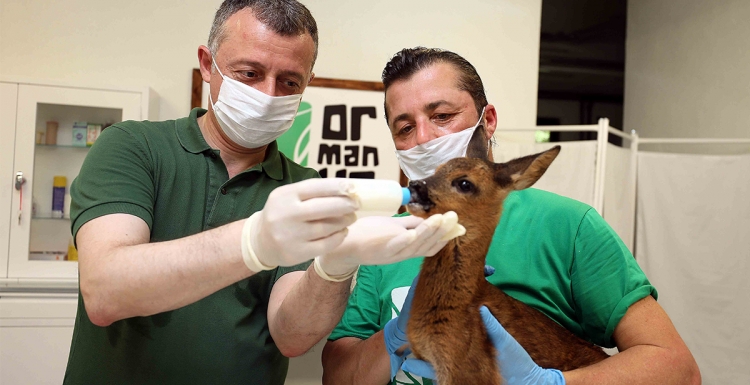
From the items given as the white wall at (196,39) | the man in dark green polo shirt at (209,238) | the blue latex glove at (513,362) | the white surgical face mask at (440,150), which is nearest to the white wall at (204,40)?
the white wall at (196,39)

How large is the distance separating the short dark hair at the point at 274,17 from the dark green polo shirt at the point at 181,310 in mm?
399

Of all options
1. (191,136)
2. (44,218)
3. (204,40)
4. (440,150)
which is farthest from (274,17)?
(44,218)

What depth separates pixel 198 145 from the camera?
6.47 feet

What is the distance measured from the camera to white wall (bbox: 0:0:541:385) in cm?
380

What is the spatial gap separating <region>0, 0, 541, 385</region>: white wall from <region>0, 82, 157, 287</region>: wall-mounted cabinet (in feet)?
0.43

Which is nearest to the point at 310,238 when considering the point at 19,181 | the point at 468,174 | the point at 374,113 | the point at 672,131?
the point at 468,174

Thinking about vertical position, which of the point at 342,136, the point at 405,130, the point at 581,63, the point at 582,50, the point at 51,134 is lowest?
the point at 405,130

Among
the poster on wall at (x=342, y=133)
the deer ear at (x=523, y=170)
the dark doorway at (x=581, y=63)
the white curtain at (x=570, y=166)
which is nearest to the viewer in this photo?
the deer ear at (x=523, y=170)

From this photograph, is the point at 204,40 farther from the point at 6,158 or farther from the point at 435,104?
the point at 435,104

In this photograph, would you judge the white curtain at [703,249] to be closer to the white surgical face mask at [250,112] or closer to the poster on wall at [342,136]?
the poster on wall at [342,136]

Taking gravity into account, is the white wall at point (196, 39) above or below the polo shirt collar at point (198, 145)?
above

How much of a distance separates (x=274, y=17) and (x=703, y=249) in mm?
3609

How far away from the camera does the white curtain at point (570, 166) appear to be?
3.89 metres

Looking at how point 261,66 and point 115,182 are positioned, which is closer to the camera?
point 115,182
